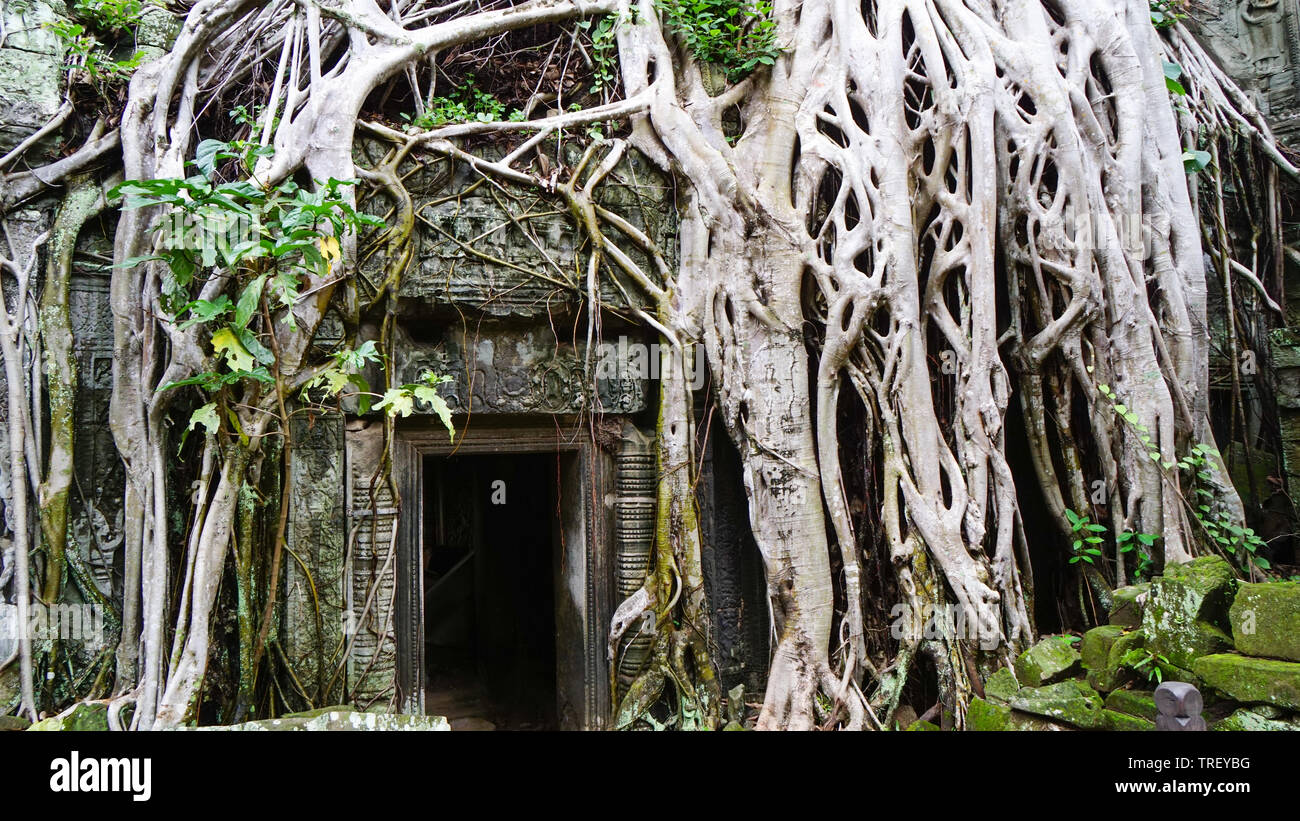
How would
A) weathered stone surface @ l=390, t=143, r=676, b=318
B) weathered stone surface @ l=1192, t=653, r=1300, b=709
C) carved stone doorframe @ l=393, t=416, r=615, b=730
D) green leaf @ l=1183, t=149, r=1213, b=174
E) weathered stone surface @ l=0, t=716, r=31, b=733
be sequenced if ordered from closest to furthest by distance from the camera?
weathered stone surface @ l=1192, t=653, r=1300, b=709, weathered stone surface @ l=0, t=716, r=31, b=733, weathered stone surface @ l=390, t=143, r=676, b=318, carved stone doorframe @ l=393, t=416, r=615, b=730, green leaf @ l=1183, t=149, r=1213, b=174

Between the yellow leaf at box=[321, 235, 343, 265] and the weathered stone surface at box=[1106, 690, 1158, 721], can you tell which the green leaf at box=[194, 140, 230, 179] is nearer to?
the yellow leaf at box=[321, 235, 343, 265]

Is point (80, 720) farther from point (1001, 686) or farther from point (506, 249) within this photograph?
point (1001, 686)

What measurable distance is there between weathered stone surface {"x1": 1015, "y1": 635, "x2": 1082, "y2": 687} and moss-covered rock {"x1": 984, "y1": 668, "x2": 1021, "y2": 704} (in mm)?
44

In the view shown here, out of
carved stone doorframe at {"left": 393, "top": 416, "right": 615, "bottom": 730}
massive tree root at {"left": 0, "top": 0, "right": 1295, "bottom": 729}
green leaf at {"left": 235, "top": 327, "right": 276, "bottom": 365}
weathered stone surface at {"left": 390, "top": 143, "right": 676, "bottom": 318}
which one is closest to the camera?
green leaf at {"left": 235, "top": 327, "right": 276, "bottom": 365}

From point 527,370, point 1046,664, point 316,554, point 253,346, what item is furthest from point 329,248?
point 1046,664

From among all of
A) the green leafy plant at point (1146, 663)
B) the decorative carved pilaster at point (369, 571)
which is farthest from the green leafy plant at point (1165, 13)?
the decorative carved pilaster at point (369, 571)

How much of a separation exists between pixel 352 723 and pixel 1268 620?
8.56ft

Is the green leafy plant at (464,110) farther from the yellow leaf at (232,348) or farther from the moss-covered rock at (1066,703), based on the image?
the moss-covered rock at (1066,703)

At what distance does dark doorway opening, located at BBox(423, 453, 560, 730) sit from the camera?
473 centimetres

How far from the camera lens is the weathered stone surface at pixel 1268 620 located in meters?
2.11

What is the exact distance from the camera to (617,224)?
3285 millimetres

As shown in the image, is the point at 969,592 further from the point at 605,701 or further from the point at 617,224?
the point at 617,224

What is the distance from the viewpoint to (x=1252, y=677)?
2129mm

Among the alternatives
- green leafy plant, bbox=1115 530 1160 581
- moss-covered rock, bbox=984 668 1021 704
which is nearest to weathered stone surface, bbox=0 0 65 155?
moss-covered rock, bbox=984 668 1021 704
